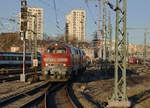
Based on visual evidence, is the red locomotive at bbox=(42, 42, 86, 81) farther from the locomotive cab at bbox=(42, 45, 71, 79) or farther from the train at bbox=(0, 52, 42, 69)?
the train at bbox=(0, 52, 42, 69)

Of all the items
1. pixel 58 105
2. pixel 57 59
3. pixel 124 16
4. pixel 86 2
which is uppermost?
pixel 86 2

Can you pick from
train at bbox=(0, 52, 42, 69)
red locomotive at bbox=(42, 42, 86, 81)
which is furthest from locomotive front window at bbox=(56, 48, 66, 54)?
train at bbox=(0, 52, 42, 69)

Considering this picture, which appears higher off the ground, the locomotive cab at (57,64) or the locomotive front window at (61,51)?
the locomotive front window at (61,51)

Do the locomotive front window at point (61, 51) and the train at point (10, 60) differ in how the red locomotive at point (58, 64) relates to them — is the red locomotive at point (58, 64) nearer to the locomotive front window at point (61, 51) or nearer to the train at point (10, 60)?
the locomotive front window at point (61, 51)

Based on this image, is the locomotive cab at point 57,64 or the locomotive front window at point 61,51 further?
the locomotive front window at point 61,51

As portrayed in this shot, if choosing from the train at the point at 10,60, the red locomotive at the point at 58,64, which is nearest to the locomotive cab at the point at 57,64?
the red locomotive at the point at 58,64

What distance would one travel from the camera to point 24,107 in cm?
998

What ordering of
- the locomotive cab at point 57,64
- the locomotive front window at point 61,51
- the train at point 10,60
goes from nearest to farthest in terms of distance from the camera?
1. the locomotive cab at point 57,64
2. the locomotive front window at point 61,51
3. the train at point 10,60

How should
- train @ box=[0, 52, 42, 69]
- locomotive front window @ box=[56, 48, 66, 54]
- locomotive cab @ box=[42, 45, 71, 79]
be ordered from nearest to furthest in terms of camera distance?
locomotive cab @ box=[42, 45, 71, 79] → locomotive front window @ box=[56, 48, 66, 54] → train @ box=[0, 52, 42, 69]

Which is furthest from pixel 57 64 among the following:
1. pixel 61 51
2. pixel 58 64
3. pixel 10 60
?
pixel 10 60

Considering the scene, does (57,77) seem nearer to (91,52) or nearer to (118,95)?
(118,95)

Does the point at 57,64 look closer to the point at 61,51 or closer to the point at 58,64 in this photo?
the point at 58,64

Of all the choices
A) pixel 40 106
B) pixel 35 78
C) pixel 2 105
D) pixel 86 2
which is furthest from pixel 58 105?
pixel 86 2

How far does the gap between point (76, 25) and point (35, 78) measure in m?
149
